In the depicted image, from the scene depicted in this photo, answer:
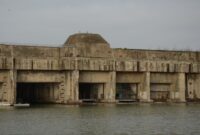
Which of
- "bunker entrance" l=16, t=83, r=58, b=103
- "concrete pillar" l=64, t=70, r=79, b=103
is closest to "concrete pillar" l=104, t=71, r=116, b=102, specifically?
"concrete pillar" l=64, t=70, r=79, b=103

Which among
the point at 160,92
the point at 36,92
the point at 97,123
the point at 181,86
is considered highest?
the point at 181,86

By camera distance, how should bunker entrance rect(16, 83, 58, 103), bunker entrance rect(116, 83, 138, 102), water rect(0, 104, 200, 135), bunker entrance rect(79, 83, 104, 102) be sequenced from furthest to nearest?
bunker entrance rect(116, 83, 138, 102)
bunker entrance rect(79, 83, 104, 102)
bunker entrance rect(16, 83, 58, 103)
water rect(0, 104, 200, 135)

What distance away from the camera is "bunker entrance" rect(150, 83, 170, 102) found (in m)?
55.6

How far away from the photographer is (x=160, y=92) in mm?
56094

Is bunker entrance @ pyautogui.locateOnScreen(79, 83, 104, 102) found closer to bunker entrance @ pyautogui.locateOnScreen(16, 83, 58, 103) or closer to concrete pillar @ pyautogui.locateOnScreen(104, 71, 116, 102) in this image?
concrete pillar @ pyautogui.locateOnScreen(104, 71, 116, 102)

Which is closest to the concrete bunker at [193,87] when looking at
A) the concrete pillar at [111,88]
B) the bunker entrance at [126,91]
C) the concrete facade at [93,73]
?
the concrete facade at [93,73]

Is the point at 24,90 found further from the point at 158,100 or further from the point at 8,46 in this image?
the point at 158,100

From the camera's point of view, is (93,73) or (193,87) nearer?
(93,73)

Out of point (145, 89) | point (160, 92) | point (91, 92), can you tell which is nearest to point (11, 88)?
point (91, 92)

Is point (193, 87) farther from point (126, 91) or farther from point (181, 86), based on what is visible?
point (126, 91)

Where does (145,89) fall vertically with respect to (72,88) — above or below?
below

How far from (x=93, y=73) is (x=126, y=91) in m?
6.47

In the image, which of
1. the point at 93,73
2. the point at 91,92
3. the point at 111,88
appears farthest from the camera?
the point at 91,92

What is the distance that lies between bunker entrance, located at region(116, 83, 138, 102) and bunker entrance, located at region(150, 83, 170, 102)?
205cm
